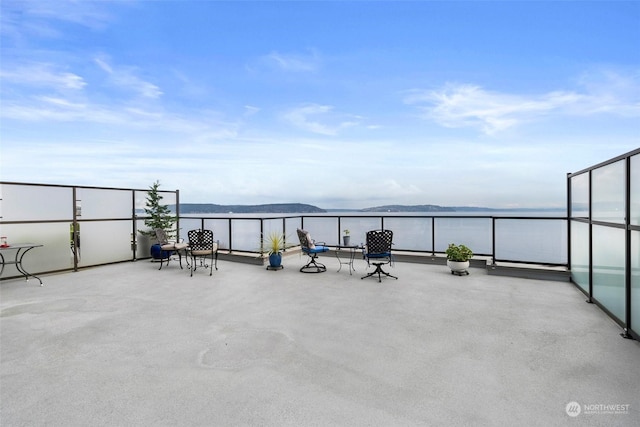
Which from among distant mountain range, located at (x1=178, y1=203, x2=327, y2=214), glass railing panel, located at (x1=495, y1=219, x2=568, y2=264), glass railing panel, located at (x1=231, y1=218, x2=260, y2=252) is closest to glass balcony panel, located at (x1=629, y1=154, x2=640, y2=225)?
glass railing panel, located at (x1=495, y1=219, x2=568, y2=264)

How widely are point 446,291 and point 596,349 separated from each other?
7.33 feet

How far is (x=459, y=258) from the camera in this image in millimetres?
6336

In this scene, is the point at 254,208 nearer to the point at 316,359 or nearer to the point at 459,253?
the point at 459,253

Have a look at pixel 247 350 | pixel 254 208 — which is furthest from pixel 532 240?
pixel 254 208

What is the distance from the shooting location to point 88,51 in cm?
762

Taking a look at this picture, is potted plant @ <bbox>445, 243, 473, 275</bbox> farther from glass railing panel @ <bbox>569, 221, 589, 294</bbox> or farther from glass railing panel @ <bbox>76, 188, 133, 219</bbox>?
glass railing panel @ <bbox>76, 188, 133, 219</bbox>

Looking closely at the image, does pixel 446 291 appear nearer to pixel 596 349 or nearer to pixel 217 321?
pixel 596 349

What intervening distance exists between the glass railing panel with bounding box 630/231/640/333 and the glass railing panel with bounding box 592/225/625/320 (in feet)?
0.84

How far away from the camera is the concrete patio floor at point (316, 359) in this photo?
1992mm

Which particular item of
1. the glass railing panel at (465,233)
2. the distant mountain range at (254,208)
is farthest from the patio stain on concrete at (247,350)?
the distant mountain range at (254,208)

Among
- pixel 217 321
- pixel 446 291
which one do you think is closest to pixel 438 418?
pixel 217 321

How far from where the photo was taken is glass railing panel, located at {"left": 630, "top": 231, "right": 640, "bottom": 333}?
125 inches

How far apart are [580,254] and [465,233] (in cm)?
251

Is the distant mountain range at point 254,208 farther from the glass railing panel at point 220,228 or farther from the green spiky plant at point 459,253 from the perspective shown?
the green spiky plant at point 459,253
